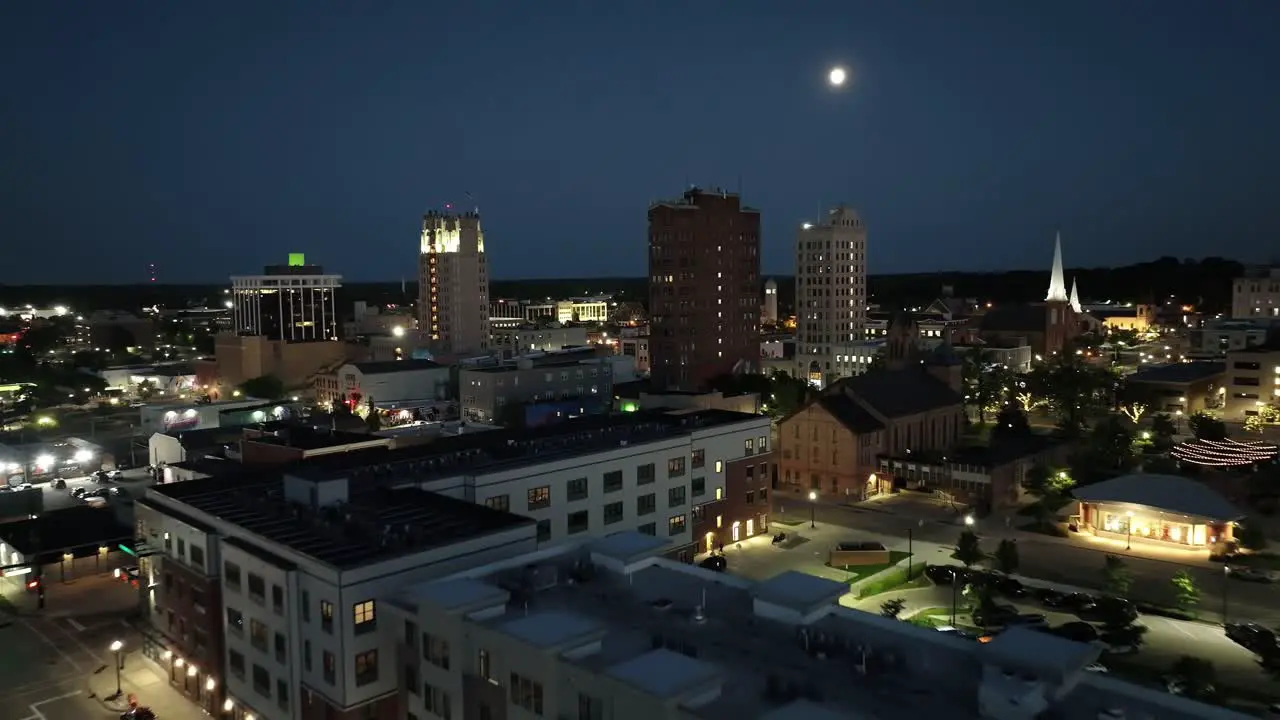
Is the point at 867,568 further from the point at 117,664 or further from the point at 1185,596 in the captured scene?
the point at 117,664

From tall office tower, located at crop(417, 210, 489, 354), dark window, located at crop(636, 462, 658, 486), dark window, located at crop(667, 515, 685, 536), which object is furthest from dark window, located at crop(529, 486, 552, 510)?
tall office tower, located at crop(417, 210, 489, 354)

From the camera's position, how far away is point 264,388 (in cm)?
9606

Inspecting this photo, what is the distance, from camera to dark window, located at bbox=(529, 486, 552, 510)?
3400cm

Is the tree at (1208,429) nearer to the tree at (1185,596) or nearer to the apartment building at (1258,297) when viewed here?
the tree at (1185,596)

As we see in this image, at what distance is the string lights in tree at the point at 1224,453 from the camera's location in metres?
53.2

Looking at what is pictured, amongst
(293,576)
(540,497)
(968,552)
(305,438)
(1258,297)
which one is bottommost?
(968,552)

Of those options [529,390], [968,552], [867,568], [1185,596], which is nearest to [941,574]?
[968,552]

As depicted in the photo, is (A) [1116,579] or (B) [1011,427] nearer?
(A) [1116,579]

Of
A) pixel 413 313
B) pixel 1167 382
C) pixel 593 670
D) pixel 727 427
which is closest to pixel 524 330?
pixel 413 313

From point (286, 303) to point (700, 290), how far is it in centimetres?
7676

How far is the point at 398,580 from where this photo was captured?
22.8 metres

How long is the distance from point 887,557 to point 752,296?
60878 mm

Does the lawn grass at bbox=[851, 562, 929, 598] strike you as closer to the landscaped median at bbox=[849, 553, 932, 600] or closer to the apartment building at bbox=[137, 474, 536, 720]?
the landscaped median at bbox=[849, 553, 932, 600]

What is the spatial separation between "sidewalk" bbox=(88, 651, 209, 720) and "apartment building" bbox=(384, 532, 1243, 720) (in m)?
10.4
